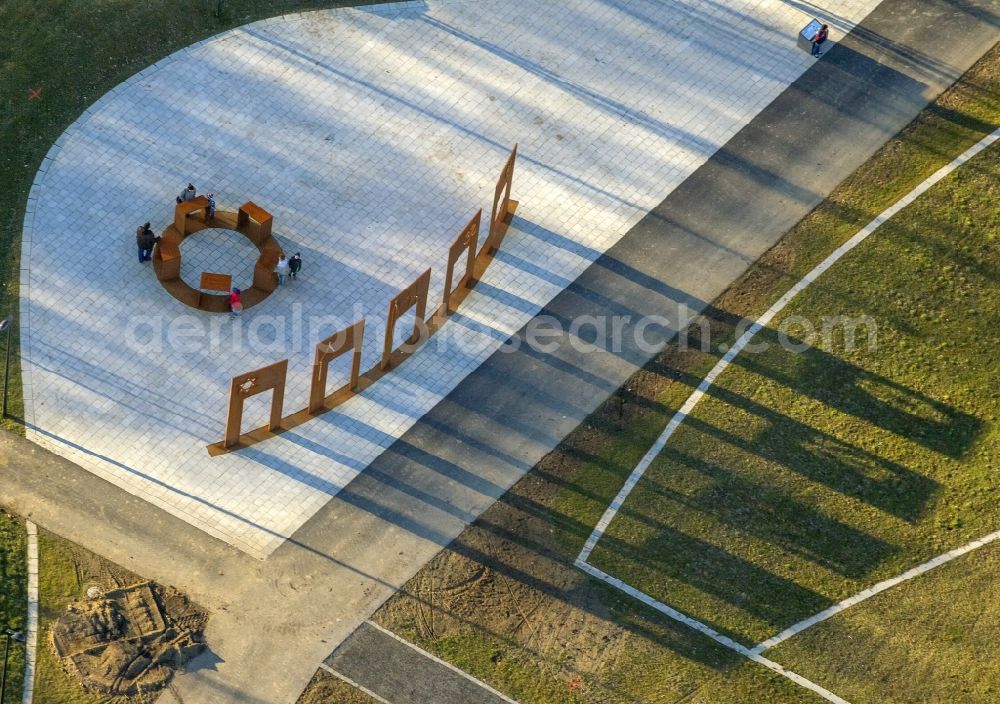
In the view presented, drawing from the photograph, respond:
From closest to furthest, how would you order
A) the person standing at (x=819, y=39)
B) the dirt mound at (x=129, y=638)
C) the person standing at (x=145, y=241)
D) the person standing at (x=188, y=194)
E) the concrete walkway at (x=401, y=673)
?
the dirt mound at (x=129, y=638)
the concrete walkway at (x=401, y=673)
the person standing at (x=145, y=241)
the person standing at (x=188, y=194)
the person standing at (x=819, y=39)

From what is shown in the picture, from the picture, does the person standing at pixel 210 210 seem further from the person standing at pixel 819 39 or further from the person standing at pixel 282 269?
the person standing at pixel 819 39

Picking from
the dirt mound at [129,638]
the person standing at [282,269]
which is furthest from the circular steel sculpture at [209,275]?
the dirt mound at [129,638]

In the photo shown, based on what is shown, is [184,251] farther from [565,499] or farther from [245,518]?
[565,499]

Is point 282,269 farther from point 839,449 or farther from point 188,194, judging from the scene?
point 839,449

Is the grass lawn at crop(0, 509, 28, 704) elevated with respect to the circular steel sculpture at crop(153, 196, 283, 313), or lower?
lower

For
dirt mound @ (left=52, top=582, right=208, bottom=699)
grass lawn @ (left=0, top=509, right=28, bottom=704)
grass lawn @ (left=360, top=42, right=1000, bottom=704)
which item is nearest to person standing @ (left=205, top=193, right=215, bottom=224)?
grass lawn @ (left=0, top=509, right=28, bottom=704)

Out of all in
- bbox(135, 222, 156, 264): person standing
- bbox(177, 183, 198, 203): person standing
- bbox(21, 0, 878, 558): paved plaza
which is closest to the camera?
bbox(21, 0, 878, 558): paved plaza

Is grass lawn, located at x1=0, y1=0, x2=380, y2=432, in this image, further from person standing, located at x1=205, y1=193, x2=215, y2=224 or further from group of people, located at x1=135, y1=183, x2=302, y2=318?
person standing, located at x1=205, y1=193, x2=215, y2=224
